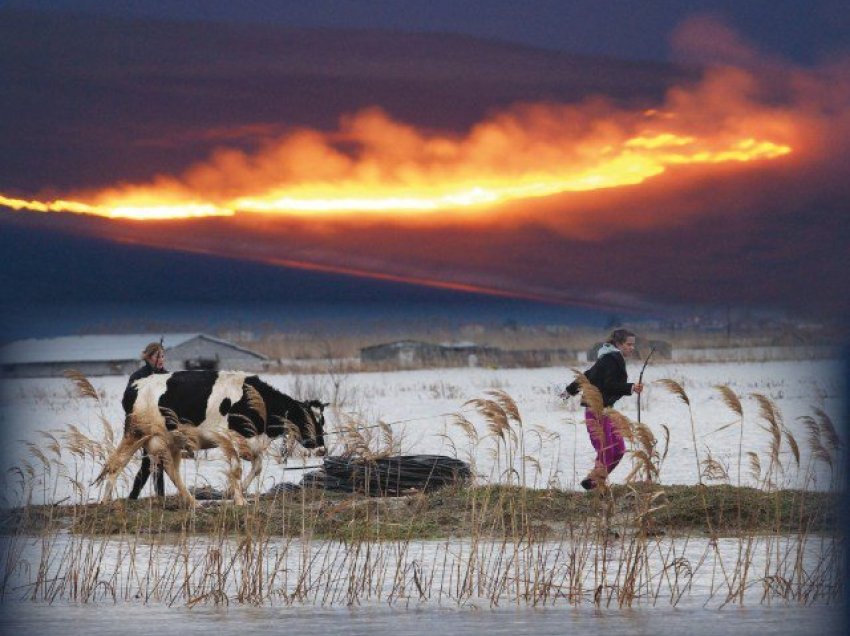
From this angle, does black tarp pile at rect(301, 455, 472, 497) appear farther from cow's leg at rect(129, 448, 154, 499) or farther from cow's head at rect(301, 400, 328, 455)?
cow's leg at rect(129, 448, 154, 499)

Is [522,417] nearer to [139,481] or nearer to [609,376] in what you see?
[609,376]

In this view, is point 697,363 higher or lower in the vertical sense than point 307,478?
higher

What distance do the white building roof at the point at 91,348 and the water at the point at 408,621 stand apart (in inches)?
1522

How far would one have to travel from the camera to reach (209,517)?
11375mm

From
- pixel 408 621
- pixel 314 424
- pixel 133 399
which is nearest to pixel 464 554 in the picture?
pixel 408 621

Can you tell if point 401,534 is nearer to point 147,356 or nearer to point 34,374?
point 147,356

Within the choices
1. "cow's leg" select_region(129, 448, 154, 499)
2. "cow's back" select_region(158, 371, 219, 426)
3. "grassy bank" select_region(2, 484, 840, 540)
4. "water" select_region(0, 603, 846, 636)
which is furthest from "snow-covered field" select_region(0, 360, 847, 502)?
"water" select_region(0, 603, 846, 636)

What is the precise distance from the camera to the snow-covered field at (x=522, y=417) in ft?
33.9

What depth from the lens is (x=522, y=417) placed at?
25.3 meters

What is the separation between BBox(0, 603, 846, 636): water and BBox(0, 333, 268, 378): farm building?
122ft

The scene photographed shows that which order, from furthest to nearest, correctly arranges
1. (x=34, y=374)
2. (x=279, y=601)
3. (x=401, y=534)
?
(x=34, y=374) < (x=401, y=534) < (x=279, y=601)

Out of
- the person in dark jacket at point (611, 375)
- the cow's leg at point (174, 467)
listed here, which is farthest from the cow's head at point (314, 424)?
the person in dark jacket at point (611, 375)

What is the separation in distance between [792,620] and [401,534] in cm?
364

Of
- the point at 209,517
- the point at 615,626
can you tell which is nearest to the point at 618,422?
the point at 615,626
